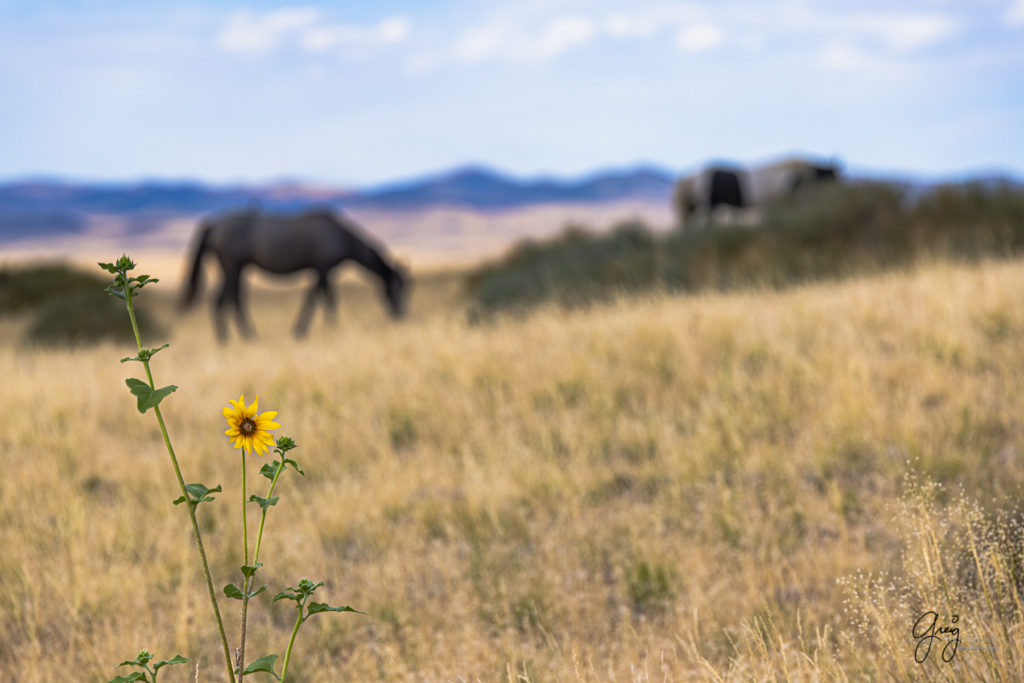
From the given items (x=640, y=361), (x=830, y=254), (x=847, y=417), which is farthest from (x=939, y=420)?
(x=830, y=254)

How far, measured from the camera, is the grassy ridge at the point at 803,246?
1313 cm

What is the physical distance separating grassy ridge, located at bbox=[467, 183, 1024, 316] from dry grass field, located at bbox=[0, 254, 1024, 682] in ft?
18.0

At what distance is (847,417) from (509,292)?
36.4ft

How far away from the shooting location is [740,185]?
2020 centimetres

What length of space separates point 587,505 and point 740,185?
17224mm

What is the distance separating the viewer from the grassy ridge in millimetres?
13133

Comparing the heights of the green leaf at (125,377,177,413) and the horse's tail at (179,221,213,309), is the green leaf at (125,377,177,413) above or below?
below

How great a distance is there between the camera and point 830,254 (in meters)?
13.9

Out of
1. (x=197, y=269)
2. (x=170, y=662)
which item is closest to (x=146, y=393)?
(x=170, y=662)

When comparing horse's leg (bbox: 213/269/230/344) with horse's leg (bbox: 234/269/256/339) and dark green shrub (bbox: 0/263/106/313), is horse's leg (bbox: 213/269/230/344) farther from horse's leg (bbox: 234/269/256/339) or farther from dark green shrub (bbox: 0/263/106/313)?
dark green shrub (bbox: 0/263/106/313)

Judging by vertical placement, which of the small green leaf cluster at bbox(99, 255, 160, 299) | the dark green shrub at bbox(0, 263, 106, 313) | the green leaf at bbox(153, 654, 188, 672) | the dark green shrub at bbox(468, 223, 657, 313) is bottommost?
the green leaf at bbox(153, 654, 188, 672)

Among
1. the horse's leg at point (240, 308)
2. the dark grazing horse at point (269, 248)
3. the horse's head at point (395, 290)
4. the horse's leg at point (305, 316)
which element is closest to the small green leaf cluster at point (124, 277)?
the horse's leg at point (305, 316)

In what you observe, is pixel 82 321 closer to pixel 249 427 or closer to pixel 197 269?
pixel 197 269

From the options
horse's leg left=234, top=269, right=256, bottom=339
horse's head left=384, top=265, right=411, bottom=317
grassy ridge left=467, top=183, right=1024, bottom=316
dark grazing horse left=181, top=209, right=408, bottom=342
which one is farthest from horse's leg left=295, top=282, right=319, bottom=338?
grassy ridge left=467, top=183, right=1024, bottom=316
